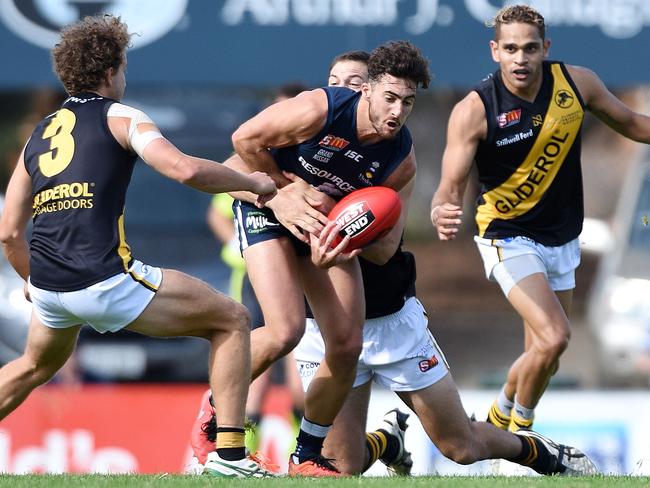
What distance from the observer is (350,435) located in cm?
652

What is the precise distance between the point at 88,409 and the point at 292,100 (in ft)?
14.6

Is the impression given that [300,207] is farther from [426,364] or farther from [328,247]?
[426,364]

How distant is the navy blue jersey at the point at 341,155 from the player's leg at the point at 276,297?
0.34 m

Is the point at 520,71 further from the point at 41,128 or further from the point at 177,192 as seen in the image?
the point at 177,192

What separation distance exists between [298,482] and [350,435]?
1.40 meters

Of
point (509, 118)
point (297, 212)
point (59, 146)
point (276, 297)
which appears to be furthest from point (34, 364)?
point (509, 118)

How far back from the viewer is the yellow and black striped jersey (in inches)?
279

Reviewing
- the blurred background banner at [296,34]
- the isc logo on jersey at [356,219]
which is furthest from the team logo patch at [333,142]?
the blurred background banner at [296,34]

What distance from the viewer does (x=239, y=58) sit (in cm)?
948

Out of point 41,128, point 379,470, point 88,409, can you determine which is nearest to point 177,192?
point 88,409

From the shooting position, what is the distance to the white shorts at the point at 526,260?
23.3 ft

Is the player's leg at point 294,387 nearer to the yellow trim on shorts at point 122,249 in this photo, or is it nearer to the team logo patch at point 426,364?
the team logo patch at point 426,364

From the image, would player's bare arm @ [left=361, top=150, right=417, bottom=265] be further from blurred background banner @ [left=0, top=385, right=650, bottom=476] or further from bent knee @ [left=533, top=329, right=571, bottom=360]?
blurred background banner @ [left=0, top=385, right=650, bottom=476]

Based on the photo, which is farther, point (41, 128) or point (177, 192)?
point (177, 192)
